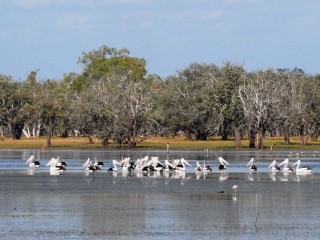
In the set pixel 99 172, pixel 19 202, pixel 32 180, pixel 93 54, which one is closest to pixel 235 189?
pixel 19 202

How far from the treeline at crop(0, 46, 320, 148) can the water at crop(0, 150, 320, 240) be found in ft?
157

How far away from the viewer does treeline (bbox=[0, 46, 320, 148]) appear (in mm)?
94062

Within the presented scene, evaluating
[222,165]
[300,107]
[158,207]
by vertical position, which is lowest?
[158,207]

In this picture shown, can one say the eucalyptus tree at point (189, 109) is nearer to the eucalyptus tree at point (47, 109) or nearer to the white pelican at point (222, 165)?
the eucalyptus tree at point (47, 109)

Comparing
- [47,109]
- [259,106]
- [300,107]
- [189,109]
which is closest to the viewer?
[259,106]

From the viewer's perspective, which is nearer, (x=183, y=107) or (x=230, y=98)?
(x=230, y=98)

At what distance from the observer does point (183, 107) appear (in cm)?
11806

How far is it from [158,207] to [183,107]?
292 ft

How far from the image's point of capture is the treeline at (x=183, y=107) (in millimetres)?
94062

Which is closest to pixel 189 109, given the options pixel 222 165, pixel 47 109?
pixel 47 109

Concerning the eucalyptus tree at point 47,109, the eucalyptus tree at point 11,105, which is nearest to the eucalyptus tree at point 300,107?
the eucalyptus tree at point 47,109

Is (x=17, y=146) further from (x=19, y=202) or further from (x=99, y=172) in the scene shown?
(x=19, y=202)

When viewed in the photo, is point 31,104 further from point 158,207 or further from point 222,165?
point 158,207

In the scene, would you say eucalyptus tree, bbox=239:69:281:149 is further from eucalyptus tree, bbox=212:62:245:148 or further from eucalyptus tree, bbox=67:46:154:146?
eucalyptus tree, bbox=67:46:154:146
